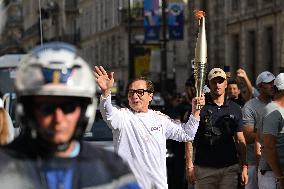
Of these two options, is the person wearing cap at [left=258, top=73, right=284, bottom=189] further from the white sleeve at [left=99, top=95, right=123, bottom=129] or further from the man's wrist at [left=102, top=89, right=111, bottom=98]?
the man's wrist at [left=102, top=89, right=111, bottom=98]

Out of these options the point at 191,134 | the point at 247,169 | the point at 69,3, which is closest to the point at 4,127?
the point at 191,134

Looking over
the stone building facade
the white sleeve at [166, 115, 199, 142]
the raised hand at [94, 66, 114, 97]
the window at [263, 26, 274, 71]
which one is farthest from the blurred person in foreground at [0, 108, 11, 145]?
the window at [263, 26, 274, 71]

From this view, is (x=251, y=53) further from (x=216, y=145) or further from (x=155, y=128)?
(x=155, y=128)

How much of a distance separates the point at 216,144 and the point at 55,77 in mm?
5170

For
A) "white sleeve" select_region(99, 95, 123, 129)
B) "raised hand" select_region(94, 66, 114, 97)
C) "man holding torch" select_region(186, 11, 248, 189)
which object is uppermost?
"raised hand" select_region(94, 66, 114, 97)

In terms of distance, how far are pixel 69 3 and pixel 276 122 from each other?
76479 millimetres

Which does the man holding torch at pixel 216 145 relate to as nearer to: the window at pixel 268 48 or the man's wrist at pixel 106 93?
the man's wrist at pixel 106 93

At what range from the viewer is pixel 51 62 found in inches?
117

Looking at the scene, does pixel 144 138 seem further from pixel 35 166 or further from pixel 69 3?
pixel 69 3

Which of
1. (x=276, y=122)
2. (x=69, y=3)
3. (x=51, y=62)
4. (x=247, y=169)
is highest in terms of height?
(x=69, y=3)

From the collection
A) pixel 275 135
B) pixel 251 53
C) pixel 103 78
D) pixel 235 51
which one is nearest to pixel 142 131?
pixel 103 78

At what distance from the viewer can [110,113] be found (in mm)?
Answer: 6535

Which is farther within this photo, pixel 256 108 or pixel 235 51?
pixel 235 51

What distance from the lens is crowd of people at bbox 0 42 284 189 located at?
115 inches
